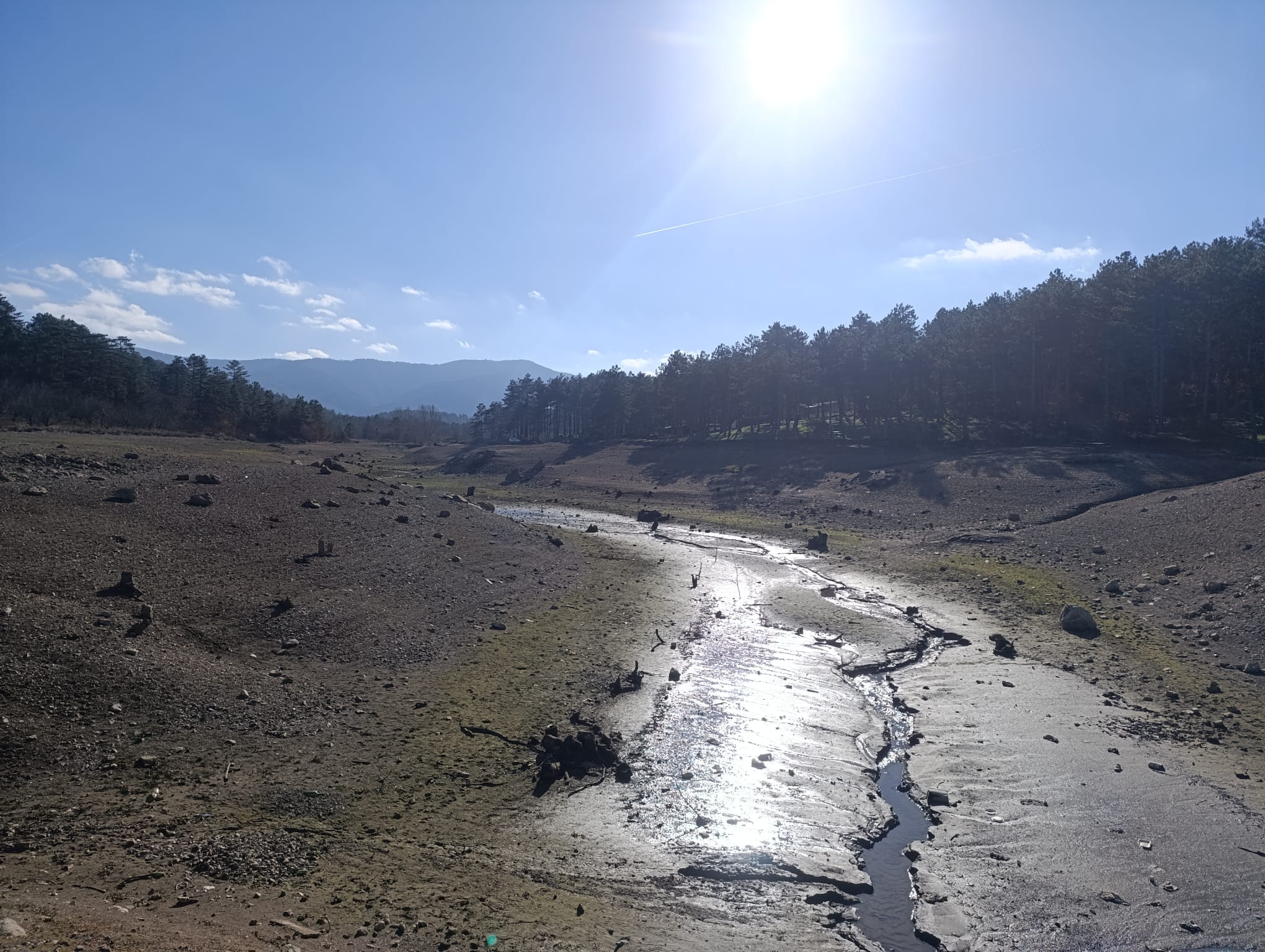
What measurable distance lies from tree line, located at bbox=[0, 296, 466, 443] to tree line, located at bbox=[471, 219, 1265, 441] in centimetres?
5404

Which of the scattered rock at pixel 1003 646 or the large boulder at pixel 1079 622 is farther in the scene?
the large boulder at pixel 1079 622

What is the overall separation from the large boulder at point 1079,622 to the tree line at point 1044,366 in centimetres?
4130

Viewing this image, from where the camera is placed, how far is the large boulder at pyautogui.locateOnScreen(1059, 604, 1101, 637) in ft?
69.6

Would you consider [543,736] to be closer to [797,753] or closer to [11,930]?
[797,753]

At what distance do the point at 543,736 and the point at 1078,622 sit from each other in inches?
685

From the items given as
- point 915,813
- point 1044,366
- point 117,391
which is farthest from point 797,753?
point 117,391

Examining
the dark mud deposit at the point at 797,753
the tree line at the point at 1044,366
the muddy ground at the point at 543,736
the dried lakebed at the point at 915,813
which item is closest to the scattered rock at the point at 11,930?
the muddy ground at the point at 543,736

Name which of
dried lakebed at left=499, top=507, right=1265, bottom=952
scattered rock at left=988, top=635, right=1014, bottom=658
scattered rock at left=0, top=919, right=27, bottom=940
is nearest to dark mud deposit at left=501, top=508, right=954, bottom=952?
dried lakebed at left=499, top=507, right=1265, bottom=952

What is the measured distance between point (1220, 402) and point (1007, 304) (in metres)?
20.3

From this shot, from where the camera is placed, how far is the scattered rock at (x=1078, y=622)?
21250 mm

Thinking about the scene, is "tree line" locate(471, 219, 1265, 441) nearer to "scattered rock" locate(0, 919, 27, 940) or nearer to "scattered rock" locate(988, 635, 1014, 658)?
"scattered rock" locate(988, 635, 1014, 658)

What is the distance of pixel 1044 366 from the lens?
65.8 m

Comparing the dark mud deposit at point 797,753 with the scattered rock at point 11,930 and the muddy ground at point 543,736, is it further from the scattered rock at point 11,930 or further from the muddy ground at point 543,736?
the scattered rock at point 11,930

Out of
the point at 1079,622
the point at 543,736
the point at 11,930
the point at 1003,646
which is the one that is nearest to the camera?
the point at 11,930
